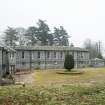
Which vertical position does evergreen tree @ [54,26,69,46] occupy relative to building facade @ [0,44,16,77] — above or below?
above

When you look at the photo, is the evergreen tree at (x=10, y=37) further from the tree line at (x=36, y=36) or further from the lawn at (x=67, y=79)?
the lawn at (x=67, y=79)

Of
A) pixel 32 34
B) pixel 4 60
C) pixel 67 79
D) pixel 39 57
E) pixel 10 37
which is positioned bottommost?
pixel 67 79

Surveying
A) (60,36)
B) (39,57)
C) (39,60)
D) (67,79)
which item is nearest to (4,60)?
(67,79)

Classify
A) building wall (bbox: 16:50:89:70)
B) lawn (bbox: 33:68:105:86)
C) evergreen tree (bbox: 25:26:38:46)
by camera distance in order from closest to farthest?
lawn (bbox: 33:68:105:86) < building wall (bbox: 16:50:89:70) < evergreen tree (bbox: 25:26:38:46)

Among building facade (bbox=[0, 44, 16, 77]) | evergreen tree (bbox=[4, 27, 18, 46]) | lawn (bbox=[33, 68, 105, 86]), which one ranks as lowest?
lawn (bbox=[33, 68, 105, 86])

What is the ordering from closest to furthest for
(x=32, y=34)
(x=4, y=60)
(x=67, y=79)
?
1. (x=67, y=79)
2. (x=4, y=60)
3. (x=32, y=34)

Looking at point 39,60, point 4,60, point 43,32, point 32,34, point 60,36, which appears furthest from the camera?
point 60,36

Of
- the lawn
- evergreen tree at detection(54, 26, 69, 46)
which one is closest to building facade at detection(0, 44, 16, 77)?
the lawn

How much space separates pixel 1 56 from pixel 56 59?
27.0 metres

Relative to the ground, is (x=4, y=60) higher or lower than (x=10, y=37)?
lower

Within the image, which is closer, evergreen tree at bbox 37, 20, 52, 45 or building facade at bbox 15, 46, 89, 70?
building facade at bbox 15, 46, 89, 70

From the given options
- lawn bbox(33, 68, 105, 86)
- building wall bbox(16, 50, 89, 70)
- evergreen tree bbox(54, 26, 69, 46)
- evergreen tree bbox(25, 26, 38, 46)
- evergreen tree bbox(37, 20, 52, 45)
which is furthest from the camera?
evergreen tree bbox(54, 26, 69, 46)

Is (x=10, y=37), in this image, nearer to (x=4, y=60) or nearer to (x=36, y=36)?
(x=36, y=36)

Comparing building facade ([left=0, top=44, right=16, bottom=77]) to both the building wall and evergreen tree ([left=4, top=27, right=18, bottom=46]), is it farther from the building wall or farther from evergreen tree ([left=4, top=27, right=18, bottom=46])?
evergreen tree ([left=4, top=27, right=18, bottom=46])
